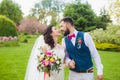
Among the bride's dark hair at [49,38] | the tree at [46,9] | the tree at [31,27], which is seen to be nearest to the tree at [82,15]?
the tree at [31,27]

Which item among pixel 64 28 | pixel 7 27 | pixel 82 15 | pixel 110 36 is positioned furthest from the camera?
pixel 82 15

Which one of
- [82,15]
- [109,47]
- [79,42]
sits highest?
[82,15]

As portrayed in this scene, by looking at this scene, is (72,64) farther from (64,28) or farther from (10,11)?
(10,11)

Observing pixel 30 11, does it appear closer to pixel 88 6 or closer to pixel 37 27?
pixel 37 27

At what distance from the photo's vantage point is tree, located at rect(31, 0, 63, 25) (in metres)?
43.5

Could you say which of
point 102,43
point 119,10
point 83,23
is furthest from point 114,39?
point 83,23

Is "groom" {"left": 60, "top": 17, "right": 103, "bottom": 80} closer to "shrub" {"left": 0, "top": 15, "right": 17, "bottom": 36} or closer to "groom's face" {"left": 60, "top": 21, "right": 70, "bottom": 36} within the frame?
"groom's face" {"left": 60, "top": 21, "right": 70, "bottom": 36}

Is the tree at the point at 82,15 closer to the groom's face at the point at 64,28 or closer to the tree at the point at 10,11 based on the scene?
the tree at the point at 10,11

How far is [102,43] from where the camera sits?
20109mm

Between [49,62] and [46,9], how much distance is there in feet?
143

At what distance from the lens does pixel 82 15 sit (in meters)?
27.2

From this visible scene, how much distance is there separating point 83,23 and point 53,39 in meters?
21.8

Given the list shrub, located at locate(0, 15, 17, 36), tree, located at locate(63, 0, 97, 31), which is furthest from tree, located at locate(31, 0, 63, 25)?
shrub, located at locate(0, 15, 17, 36)

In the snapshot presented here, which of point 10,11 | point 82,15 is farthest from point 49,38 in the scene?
point 10,11
